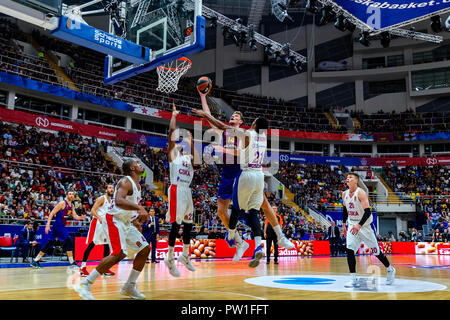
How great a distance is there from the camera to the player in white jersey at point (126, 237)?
17.2 feet

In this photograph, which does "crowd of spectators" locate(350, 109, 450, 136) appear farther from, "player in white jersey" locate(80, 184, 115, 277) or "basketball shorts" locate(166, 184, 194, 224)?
"basketball shorts" locate(166, 184, 194, 224)

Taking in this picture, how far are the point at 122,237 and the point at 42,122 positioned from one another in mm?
20195

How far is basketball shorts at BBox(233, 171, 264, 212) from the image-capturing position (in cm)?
650

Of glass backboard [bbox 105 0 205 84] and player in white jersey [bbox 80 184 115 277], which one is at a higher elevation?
glass backboard [bbox 105 0 205 84]

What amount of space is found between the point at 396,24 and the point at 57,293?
752 inches

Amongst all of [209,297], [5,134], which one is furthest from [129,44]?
[5,134]

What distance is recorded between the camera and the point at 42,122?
23.2 meters

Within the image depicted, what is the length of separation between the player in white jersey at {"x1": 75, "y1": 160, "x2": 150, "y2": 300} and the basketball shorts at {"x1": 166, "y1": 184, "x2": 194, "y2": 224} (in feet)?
3.82

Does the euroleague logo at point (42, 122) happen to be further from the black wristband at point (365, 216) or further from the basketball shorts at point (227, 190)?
the black wristband at point (365, 216)

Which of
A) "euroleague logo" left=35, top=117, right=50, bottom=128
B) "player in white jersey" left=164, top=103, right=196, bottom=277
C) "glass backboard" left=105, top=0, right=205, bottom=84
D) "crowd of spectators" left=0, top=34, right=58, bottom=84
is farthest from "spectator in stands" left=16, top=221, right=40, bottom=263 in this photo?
"crowd of spectators" left=0, top=34, right=58, bottom=84

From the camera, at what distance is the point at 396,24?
19469mm

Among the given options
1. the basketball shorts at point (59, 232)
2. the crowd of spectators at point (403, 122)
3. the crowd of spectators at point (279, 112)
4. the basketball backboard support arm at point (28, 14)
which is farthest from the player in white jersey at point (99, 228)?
the crowd of spectators at point (403, 122)

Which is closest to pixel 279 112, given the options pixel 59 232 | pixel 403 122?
pixel 403 122

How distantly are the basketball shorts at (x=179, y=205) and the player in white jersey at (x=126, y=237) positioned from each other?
3.82ft
